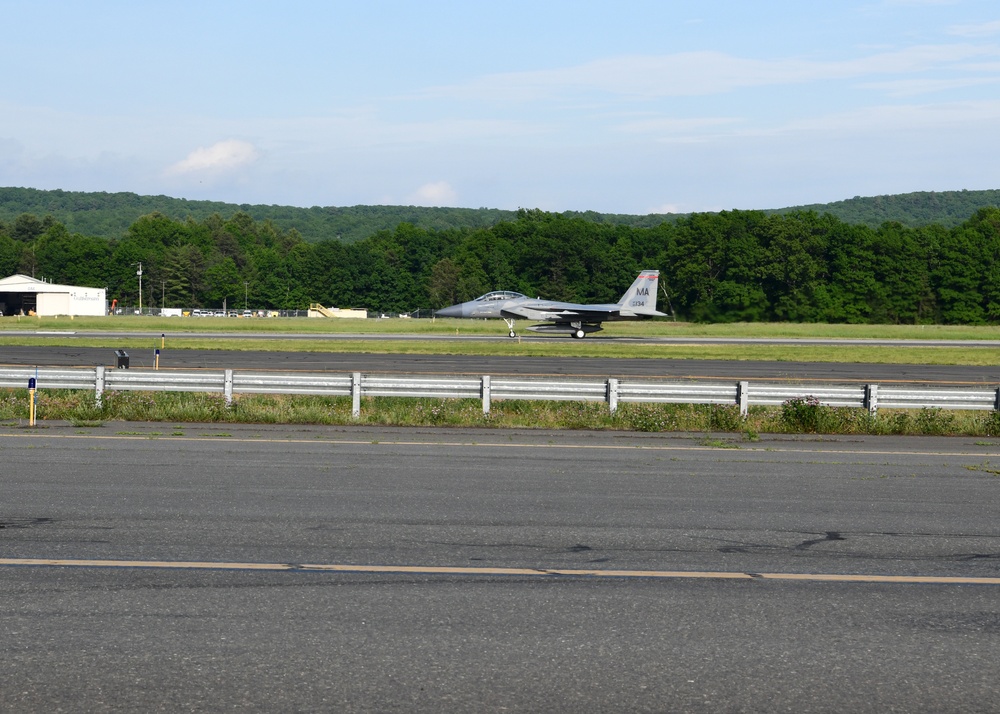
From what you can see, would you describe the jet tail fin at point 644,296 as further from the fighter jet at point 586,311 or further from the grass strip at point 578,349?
the grass strip at point 578,349

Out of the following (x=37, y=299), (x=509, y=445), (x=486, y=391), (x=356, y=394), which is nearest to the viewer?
(x=509, y=445)

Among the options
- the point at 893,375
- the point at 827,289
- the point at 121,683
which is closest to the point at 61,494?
the point at 121,683

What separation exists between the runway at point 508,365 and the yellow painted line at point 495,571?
80.2 feet

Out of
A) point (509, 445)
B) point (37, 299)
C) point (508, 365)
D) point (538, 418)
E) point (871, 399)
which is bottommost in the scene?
point (509, 445)

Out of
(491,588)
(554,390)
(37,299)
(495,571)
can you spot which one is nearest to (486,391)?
(554,390)

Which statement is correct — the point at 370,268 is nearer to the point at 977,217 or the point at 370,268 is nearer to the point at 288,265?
the point at 288,265

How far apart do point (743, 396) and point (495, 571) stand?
13.3 m

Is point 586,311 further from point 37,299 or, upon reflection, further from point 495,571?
point 37,299

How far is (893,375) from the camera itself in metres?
35.5

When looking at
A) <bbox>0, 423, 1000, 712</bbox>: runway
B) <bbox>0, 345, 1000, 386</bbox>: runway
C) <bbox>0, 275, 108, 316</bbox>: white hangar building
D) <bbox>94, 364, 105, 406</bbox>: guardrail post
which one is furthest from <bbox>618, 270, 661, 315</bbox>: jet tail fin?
<bbox>0, 275, 108, 316</bbox>: white hangar building

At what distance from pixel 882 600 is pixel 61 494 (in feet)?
26.1

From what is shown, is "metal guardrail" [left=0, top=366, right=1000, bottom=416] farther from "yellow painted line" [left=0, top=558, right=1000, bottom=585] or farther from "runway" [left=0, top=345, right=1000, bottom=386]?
"yellow painted line" [left=0, top=558, right=1000, bottom=585]

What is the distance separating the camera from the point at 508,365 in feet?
122

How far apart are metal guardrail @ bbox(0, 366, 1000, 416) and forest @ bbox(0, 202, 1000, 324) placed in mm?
57064
